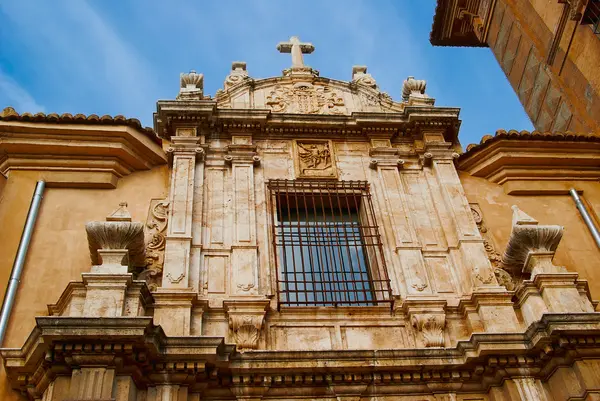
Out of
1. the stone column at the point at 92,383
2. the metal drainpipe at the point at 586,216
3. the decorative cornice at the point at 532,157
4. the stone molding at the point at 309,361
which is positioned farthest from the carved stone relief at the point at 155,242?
the metal drainpipe at the point at 586,216

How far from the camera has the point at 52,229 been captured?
9.45 m

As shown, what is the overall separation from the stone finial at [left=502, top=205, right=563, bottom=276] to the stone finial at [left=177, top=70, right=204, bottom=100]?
19.2 ft

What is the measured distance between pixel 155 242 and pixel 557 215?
21.5ft

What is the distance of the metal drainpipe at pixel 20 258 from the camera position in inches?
323

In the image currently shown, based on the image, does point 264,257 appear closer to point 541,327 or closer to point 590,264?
point 541,327

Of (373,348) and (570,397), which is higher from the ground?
(373,348)

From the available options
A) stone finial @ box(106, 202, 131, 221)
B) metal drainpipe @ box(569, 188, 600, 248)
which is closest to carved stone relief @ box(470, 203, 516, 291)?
metal drainpipe @ box(569, 188, 600, 248)

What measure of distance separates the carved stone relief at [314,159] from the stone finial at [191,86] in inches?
78.2

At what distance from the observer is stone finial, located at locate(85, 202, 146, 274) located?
814 cm

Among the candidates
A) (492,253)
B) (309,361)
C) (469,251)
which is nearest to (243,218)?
(309,361)

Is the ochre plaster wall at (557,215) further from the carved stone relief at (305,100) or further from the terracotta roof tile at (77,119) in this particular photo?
the terracotta roof tile at (77,119)

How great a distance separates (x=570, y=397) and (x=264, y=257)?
4.30 meters

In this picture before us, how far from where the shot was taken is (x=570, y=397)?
24.2 feet

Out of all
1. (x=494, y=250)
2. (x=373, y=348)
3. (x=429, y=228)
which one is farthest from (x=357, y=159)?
(x=373, y=348)
